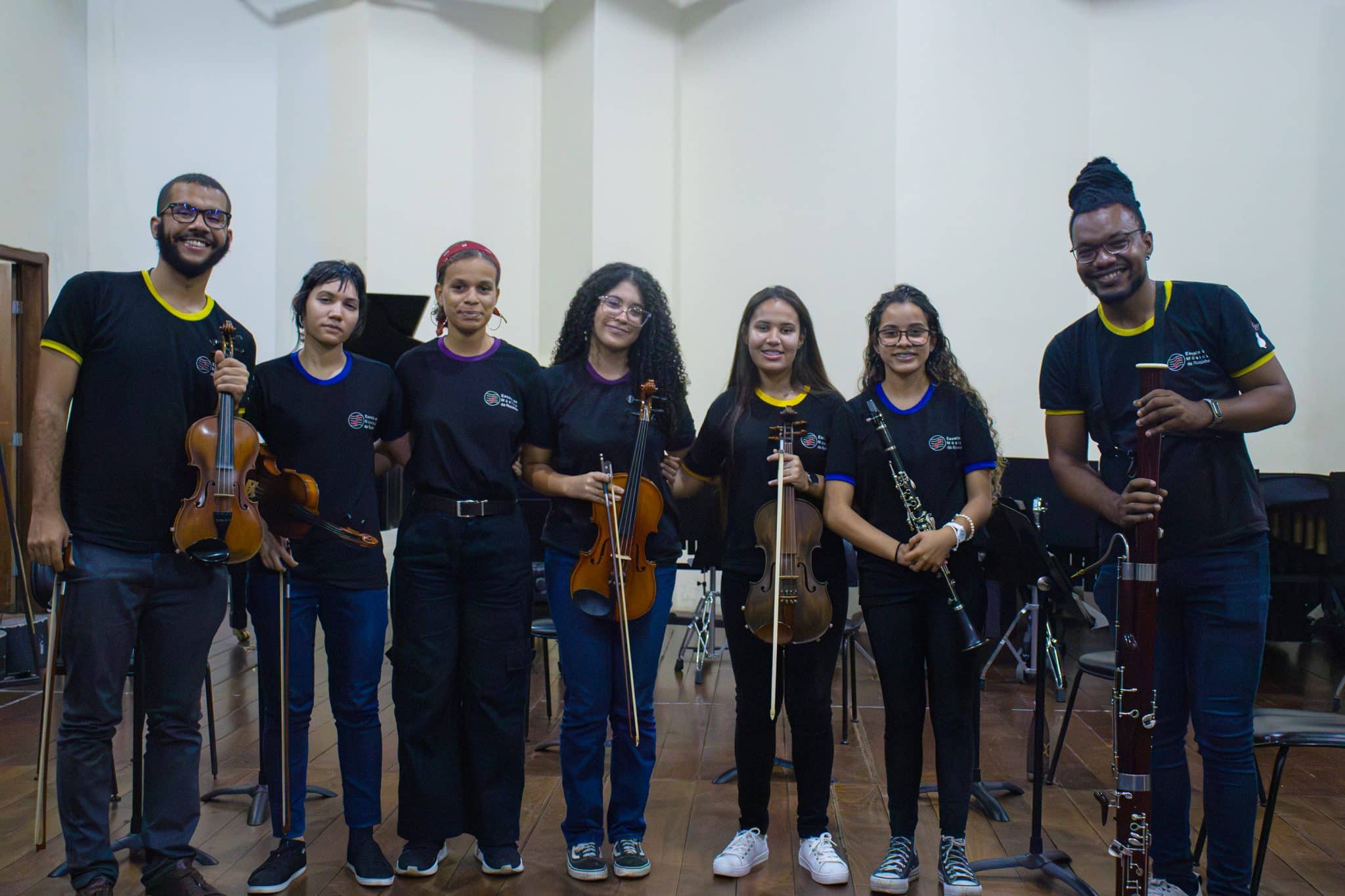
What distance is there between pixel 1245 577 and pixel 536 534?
10.2ft

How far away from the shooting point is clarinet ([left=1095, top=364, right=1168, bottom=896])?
2299mm

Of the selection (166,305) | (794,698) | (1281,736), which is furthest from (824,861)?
(166,305)

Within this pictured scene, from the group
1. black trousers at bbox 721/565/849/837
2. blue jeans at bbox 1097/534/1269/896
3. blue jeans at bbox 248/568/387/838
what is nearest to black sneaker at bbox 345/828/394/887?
blue jeans at bbox 248/568/387/838

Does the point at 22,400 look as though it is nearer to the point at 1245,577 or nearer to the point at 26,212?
the point at 26,212

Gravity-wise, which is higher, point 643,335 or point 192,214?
point 192,214

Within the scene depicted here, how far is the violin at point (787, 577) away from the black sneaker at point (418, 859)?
1.01 m

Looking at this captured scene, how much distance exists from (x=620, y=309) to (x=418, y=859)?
1596mm

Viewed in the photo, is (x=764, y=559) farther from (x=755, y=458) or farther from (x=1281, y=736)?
(x=1281, y=736)

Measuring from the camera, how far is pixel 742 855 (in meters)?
2.90

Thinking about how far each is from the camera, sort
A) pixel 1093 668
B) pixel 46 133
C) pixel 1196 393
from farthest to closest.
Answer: pixel 46 133 → pixel 1093 668 → pixel 1196 393

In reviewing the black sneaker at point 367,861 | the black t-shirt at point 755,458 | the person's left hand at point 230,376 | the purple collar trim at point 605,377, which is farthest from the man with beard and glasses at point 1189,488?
the person's left hand at point 230,376

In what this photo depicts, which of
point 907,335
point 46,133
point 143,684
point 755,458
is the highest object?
point 46,133

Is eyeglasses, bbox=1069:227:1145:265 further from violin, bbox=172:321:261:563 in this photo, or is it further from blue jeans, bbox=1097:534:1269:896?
violin, bbox=172:321:261:563

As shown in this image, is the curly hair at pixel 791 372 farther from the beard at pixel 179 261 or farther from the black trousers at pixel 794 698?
the beard at pixel 179 261
